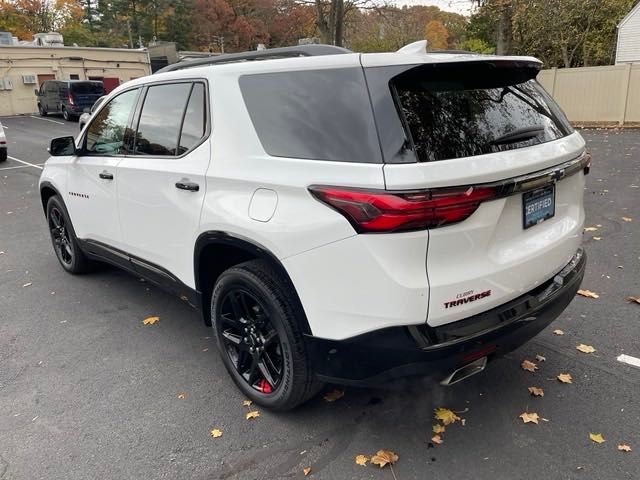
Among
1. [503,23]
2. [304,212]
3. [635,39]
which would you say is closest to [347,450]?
[304,212]

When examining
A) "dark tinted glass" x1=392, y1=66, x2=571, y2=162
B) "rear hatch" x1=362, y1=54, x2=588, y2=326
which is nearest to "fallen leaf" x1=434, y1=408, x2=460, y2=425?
"rear hatch" x1=362, y1=54, x2=588, y2=326

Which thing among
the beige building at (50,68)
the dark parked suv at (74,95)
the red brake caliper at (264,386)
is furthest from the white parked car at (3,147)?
the beige building at (50,68)

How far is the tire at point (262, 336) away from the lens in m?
2.60

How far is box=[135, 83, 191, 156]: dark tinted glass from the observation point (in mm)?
3326

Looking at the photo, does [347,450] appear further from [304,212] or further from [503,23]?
[503,23]

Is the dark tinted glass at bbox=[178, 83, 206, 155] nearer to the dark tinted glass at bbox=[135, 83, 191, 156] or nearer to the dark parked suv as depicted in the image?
the dark tinted glass at bbox=[135, 83, 191, 156]

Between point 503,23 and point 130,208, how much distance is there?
19.2m

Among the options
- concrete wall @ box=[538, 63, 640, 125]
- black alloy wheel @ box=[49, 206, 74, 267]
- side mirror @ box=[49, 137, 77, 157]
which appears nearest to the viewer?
side mirror @ box=[49, 137, 77, 157]

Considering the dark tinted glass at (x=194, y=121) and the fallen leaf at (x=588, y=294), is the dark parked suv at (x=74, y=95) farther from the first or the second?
the fallen leaf at (x=588, y=294)

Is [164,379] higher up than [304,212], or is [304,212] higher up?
[304,212]

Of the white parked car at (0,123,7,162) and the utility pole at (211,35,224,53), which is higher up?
the utility pole at (211,35,224,53)

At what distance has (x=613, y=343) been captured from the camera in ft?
11.6

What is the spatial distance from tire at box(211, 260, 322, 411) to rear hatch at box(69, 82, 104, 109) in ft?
81.6

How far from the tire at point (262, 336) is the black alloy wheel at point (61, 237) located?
9.11 ft
